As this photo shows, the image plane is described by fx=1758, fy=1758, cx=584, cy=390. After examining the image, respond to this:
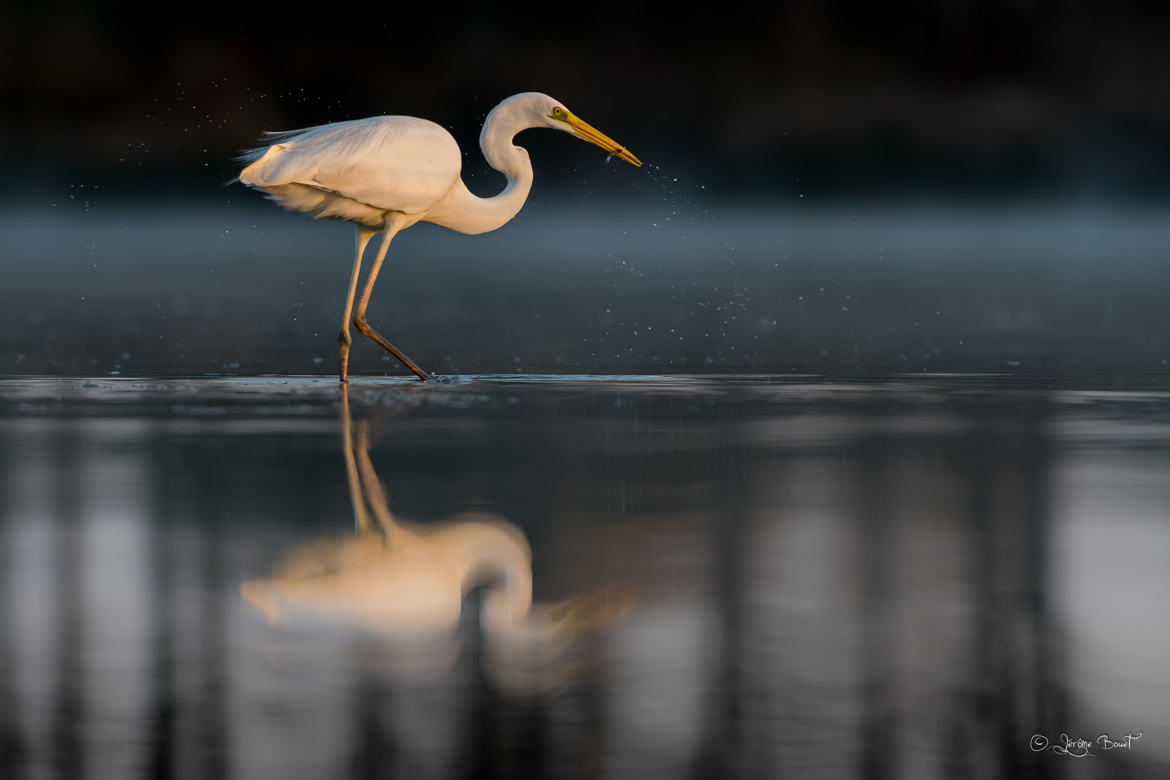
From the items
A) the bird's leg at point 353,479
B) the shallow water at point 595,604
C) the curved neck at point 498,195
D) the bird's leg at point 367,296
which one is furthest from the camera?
the curved neck at point 498,195

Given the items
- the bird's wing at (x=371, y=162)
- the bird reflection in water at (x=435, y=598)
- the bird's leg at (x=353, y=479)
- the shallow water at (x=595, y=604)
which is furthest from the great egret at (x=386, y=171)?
the bird reflection in water at (x=435, y=598)

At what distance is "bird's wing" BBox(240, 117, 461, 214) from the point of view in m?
10.7

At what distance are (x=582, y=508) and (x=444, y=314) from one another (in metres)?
12.8

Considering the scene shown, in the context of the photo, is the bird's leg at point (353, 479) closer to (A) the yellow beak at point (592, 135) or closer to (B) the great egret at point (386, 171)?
(B) the great egret at point (386, 171)

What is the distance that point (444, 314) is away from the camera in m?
18.8

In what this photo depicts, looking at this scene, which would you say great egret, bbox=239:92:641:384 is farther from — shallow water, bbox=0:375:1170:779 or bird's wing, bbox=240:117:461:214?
shallow water, bbox=0:375:1170:779

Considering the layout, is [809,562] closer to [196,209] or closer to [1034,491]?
[1034,491]

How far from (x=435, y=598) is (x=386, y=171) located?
21.8ft

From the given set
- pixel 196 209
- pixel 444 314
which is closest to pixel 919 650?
pixel 444 314

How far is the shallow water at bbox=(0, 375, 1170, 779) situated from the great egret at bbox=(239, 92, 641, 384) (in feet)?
8.87

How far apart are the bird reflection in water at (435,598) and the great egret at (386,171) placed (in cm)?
531


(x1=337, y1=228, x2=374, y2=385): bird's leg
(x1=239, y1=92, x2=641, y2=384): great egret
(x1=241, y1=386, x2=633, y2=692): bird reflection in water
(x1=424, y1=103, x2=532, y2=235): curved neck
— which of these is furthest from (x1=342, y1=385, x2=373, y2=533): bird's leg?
(x1=424, y1=103, x2=532, y2=235): curved neck

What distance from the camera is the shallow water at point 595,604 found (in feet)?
11.5

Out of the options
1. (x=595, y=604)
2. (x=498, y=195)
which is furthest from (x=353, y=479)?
(x=498, y=195)
